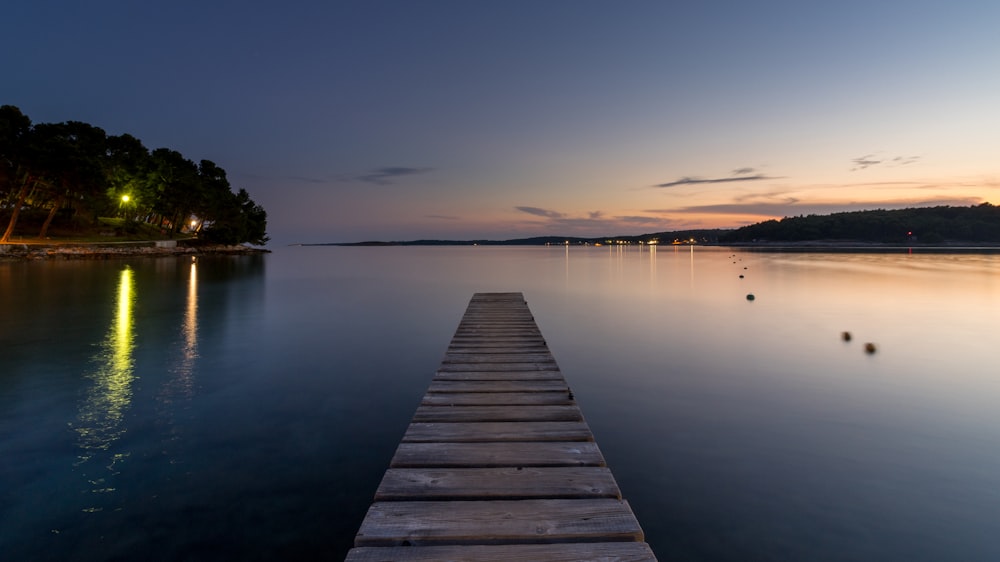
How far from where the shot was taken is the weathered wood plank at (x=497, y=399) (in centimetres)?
674

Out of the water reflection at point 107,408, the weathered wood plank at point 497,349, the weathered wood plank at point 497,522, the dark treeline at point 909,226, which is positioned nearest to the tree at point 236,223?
the water reflection at point 107,408

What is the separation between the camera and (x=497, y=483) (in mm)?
4324

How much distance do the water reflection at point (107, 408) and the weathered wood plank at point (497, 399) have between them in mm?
4075

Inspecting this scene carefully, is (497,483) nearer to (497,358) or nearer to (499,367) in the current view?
(499,367)

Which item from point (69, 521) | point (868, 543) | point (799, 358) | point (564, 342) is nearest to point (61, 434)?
point (69, 521)

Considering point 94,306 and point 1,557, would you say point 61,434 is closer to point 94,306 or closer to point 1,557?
point 1,557

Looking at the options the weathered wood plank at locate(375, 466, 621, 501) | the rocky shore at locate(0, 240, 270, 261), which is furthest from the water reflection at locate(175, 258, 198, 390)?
the rocky shore at locate(0, 240, 270, 261)

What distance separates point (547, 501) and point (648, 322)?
17.1m

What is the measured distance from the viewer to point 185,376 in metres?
10.8

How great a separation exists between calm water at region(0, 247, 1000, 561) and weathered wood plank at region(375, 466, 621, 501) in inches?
49.8

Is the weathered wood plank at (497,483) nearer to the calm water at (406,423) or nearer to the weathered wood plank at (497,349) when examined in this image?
the calm water at (406,423)

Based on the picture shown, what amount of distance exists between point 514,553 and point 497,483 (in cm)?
101

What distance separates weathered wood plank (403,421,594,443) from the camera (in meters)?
5.40

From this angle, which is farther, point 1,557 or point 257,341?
point 257,341
